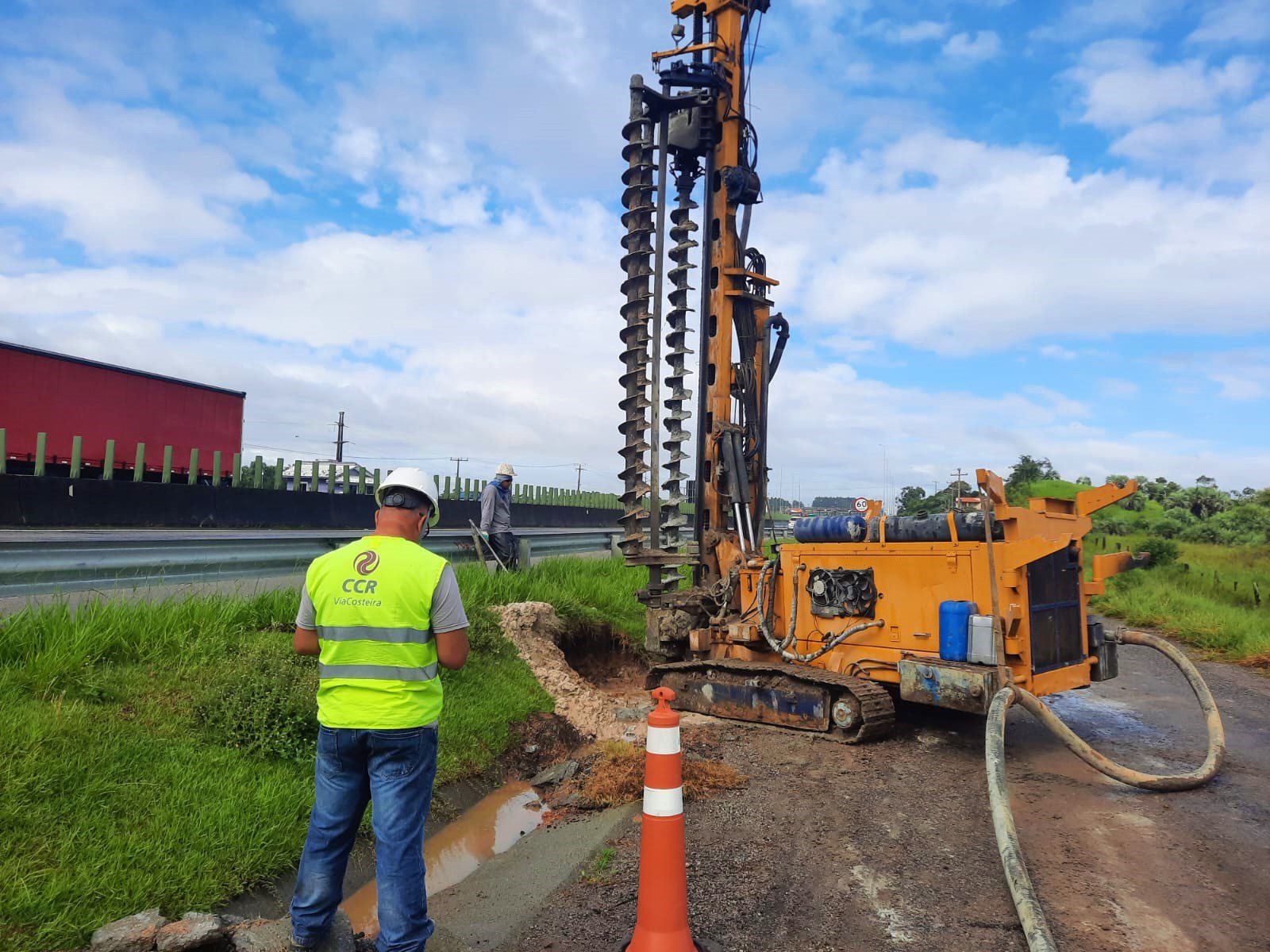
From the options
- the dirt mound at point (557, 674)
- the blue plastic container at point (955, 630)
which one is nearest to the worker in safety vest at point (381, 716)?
the dirt mound at point (557, 674)

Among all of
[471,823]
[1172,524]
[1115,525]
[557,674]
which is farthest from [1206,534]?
[471,823]

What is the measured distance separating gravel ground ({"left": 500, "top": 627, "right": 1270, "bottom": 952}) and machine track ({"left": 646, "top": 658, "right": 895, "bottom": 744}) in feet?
0.65

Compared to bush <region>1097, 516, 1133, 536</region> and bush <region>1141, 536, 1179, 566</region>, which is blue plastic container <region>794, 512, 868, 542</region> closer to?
bush <region>1141, 536, 1179, 566</region>

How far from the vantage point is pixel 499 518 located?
1154 cm

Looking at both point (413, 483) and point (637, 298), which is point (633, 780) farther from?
point (637, 298)

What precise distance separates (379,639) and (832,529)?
210 inches

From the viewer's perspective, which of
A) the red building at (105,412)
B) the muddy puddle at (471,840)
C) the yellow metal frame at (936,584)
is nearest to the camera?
the muddy puddle at (471,840)

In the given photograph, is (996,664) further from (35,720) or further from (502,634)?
(35,720)

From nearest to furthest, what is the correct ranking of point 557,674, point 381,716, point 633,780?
point 381,716 → point 633,780 → point 557,674

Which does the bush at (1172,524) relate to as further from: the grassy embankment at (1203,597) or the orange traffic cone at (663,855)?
the orange traffic cone at (663,855)

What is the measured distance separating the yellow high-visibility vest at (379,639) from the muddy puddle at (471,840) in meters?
1.56

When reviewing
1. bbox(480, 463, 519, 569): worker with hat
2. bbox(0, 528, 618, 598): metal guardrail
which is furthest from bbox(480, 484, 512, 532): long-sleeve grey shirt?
bbox(0, 528, 618, 598): metal guardrail

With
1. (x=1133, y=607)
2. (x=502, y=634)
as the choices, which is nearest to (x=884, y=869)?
(x=502, y=634)

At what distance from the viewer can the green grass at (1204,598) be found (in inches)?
508
